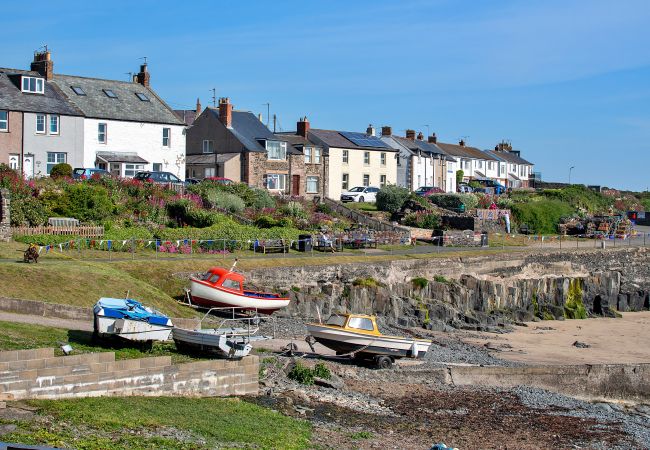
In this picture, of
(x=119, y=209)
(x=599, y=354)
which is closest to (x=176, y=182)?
(x=119, y=209)

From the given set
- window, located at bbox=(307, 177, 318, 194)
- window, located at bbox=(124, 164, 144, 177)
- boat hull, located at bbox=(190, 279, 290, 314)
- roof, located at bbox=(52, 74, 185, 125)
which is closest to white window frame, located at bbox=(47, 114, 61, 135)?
roof, located at bbox=(52, 74, 185, 125)

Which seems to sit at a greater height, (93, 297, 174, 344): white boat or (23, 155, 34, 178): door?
(23, 155, 34, 178): door

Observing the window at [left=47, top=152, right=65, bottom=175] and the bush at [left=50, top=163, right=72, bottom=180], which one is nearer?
the bush at [left=50, top=163, right=72, bottom=180]

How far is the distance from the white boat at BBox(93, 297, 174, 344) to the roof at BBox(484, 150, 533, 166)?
85.7m

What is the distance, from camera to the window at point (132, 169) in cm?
5628

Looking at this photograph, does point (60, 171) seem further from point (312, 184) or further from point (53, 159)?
point (312, 184)

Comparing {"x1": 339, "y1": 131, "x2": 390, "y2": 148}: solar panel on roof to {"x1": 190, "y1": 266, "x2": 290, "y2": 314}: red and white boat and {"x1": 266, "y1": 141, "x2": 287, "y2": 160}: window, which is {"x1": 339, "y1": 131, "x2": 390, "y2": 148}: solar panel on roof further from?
{"x1": 190, "y1": 266, "x2": 290, "y2": 314}: red and white boat

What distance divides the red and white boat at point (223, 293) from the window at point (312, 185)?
3538 centimetres

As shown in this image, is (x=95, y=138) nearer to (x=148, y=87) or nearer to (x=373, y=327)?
(x=148, y=87)

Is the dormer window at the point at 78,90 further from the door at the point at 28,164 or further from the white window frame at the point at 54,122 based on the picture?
the door at the point at 28,164

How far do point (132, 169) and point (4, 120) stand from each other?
29.7ft

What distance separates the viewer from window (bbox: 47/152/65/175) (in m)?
52.4

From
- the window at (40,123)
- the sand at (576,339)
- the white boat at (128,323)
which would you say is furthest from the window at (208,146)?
the white boat at (128,323)

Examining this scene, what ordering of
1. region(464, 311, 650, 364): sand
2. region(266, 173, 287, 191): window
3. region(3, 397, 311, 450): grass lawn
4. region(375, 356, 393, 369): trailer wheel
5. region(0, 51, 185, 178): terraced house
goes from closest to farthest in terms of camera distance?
region(3, 397, 311, 450): grass lawn → region(375, 356, 393, 369): trailer wheel → region(464, 311, 650, 364): sand → region(0, 51, 185, 178): terraced house → region(266, 173, 287, 191): window
